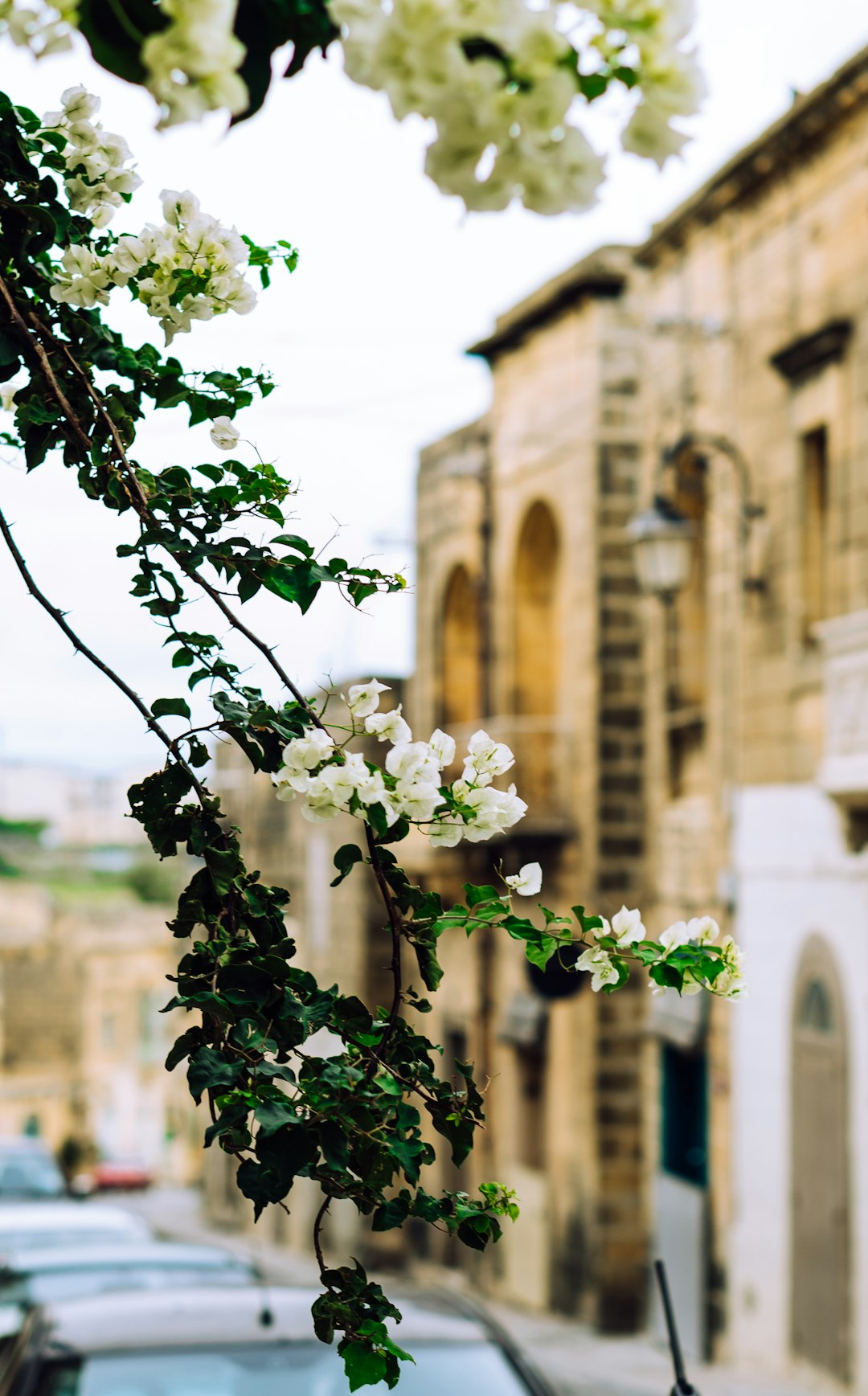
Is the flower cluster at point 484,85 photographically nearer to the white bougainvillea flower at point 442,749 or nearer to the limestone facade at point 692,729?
the white bougainvillea flower at point 442,749

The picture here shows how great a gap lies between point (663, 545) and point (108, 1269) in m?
7.57

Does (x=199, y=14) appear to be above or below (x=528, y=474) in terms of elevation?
below

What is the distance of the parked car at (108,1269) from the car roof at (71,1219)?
2128 mm

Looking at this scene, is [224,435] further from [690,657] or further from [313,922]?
[313,922]

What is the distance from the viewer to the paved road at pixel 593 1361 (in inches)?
232

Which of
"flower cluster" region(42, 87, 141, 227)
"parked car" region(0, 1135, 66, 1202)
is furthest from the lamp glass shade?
"parked car" region(0, 1135, 66, 1202)

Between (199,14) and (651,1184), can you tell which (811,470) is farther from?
(199,14)

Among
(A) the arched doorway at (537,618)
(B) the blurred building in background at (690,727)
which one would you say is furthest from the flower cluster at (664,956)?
(A) the arched doorway at (537,618)

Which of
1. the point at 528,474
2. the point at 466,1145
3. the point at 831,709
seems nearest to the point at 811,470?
the point at 831,709

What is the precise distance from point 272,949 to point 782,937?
11.8 metres

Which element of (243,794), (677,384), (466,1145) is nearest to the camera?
(466,1145)

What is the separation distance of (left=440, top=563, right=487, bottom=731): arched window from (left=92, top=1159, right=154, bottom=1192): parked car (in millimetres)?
31062

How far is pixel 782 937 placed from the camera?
1448cm

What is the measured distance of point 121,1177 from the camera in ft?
170
